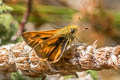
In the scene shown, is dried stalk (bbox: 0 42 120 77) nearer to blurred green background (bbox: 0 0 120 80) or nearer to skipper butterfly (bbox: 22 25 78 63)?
skipper butterfly (bbox: 22 25 78 63)

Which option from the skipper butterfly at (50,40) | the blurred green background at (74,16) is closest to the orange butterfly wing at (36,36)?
the skipper butterfly at (50,40)

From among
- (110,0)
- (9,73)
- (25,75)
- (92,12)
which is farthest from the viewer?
(110,0)

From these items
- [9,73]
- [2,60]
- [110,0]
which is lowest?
[110,0]

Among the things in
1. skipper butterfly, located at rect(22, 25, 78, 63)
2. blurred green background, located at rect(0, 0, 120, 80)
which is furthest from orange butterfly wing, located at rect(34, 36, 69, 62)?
blurred green background, located at rect(0, 0, 120, 80)

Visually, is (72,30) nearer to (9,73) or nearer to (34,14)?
(9,73)

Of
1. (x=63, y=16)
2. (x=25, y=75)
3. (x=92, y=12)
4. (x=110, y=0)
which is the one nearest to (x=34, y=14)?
(x=63, y=16)

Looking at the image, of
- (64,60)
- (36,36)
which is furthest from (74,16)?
(64,60)
